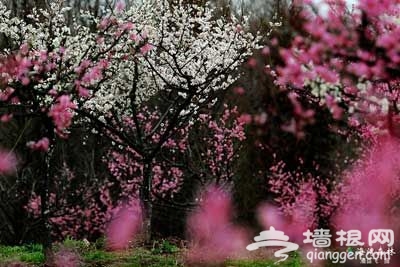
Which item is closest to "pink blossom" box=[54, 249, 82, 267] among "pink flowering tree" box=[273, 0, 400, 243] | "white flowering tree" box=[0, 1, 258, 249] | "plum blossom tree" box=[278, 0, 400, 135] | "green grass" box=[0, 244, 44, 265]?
"green grass" box=[0, 244, 44, 265]

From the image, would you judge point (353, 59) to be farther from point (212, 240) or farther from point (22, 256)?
point (22, 256)

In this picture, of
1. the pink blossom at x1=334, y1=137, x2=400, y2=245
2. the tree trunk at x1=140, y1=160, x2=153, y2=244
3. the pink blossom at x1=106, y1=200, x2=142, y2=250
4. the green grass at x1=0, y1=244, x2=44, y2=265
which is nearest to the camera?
the pink blossom at x1=334, y1=137, x2=400, y2=245

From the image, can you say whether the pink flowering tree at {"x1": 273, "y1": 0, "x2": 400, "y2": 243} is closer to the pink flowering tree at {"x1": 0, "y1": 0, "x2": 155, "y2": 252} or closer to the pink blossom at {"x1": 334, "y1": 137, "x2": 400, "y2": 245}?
the pink blossom at {"x1": 334, "y1": 137, "x2": 400, "y2": 245}

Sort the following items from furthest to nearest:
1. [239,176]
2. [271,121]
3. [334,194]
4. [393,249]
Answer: [271,121]
[239,176]
[334,194]
[393,249]

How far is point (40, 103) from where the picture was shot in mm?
8234

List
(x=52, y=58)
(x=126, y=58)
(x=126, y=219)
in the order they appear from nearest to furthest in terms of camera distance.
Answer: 1. (x=52, y=58)
2. (x=126, y=58)
3. (x=126, y=219)

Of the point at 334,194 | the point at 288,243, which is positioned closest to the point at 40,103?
the point at 288,243

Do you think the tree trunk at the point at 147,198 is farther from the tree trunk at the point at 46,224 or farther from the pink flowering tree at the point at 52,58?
the tree trunk at the point at 46,224

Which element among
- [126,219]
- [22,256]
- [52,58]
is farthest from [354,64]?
[126,219]

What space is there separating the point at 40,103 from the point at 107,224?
1110 centimetres

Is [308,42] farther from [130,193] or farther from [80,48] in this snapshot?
[130,193]

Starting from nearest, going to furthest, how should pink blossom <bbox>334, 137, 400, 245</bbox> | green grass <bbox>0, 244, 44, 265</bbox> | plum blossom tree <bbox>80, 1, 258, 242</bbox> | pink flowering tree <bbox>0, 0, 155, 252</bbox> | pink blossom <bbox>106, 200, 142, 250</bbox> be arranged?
pink blossom <bbox>334, 137, 400, 245</bbox>
pink flowering tree <bbox>0, 0, 155, 252</bbox>
green grass <bbox>0, 244, 44, 265</bbox>
plum blossom tree <bbox>80, 1, 258, 242</bbox>
pink blossom <bbox>106, 200, 142, 250</bbox>

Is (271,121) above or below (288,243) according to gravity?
above

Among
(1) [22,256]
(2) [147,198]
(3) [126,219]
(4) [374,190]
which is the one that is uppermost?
(3) [126,219]
